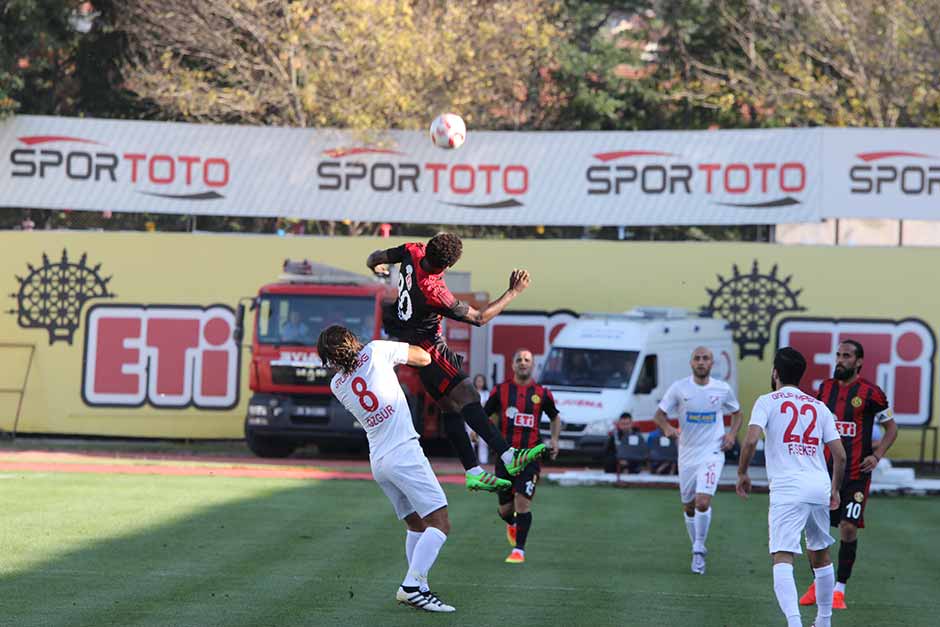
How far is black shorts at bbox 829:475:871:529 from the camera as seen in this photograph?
511 inches

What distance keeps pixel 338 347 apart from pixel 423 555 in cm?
178

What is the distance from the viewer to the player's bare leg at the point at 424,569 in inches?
443

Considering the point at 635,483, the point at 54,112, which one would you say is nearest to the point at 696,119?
the point at 54,112

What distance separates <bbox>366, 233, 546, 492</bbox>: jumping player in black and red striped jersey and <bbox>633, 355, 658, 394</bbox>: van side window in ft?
46.8

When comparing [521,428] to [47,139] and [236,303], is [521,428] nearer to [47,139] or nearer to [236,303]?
[236,303]

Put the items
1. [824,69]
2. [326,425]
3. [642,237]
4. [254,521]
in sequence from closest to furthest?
[254,521], [326,425], [642,237], [824,69]

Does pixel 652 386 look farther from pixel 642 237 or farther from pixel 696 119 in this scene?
pixel 696 119

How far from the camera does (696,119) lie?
43.2 meters

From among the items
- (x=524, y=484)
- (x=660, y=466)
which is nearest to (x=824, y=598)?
(x=524, y=484)

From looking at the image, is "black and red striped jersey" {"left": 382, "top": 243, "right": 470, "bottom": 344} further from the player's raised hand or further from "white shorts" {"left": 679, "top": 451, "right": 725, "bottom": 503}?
"white shorts" {"left": 679, "top": 451, "right": 725, "bottom": 503}

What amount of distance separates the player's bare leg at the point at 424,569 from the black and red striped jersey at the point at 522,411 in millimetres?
3928

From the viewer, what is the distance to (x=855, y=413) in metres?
13.2

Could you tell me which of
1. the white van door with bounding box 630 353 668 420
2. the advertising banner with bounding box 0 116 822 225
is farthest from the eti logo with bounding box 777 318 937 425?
the advertising banner with bounding box 0 116 822 225

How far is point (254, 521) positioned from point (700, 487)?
5683 mm
